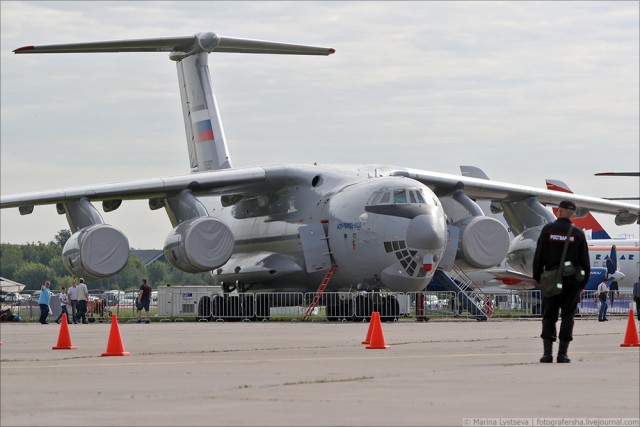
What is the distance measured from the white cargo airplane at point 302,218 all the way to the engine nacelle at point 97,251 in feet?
0.08

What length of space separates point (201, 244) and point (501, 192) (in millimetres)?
10093

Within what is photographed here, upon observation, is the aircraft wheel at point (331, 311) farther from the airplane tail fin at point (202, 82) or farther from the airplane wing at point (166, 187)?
the airplane tail fin at point (202, 82)

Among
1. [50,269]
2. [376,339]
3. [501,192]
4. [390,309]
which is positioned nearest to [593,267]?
[501,192]

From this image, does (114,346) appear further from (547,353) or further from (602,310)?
(602,310)

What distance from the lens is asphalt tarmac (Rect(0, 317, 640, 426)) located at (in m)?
8.48

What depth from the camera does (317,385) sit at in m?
10.9

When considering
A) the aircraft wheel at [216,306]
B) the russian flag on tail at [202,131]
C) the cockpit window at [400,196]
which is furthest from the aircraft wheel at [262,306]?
the russian flag on tail at [202,131]

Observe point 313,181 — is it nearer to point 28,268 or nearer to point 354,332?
point 354,332

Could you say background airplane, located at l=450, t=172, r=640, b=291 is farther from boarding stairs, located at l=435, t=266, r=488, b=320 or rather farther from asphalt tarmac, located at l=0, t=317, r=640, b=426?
asphalt tarmac, located at l=0, t=317, r=640, b=426

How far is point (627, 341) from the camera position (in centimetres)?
1730

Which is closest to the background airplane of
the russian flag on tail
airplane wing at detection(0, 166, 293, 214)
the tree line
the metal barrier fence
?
the metal barrier fence

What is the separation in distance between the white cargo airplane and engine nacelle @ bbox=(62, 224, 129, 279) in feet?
0.08

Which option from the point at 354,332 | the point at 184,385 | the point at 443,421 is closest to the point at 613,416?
the point at 443,421

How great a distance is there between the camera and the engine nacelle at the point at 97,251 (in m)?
32.4
